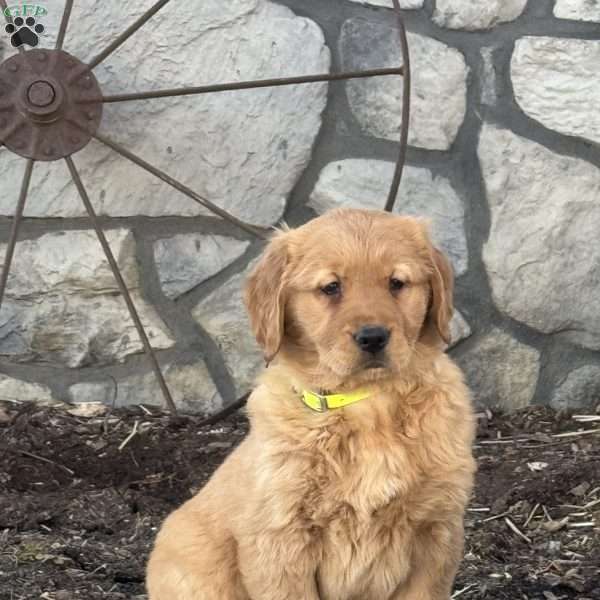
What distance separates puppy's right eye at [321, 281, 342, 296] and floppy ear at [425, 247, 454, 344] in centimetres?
26

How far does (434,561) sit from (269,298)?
774mm

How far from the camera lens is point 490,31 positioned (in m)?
4.70

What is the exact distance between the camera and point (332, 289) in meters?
2.95

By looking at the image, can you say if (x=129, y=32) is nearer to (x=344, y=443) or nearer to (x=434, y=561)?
(x=344, y=443)

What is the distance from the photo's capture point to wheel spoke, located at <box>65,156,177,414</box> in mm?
4594

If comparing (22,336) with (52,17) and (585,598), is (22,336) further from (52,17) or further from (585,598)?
(585,598)

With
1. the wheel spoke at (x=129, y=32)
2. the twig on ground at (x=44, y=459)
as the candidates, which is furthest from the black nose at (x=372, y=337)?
the wheel spoke at (x=129, y=32)

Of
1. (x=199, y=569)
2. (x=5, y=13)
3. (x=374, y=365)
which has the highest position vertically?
(x=5, y=13)

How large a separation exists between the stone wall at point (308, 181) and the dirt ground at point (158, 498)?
0.23m

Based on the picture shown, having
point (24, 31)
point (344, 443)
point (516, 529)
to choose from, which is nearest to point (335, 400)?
point (344, 443)

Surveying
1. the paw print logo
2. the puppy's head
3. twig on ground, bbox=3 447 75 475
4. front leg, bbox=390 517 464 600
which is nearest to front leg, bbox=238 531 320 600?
front leg, bbox=390 517 464 600

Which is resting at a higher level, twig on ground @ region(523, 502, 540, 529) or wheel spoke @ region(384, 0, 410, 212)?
wheel spoke @ region(384, 0, 410, 212)

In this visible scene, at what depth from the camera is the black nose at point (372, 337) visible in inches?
110

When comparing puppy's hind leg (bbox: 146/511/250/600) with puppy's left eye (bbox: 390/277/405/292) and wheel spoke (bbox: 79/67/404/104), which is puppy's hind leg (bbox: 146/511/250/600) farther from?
wheel spoke (bbox: 79/67/404/104)
